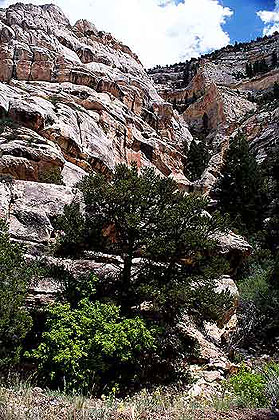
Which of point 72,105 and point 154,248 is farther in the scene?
point 72,105

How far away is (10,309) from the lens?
902cm

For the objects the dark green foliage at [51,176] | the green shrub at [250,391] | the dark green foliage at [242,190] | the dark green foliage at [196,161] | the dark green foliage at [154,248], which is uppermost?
the dark green foliage at [196,161]

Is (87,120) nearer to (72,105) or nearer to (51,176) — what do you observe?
(72,105)

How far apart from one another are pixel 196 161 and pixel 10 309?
4093cm

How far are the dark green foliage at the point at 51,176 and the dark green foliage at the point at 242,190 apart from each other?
13490 mm

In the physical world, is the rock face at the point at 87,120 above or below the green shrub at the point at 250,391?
above

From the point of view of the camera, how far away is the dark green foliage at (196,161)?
46.5 m

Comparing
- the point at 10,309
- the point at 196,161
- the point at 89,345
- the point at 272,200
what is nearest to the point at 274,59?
the point at 196,161

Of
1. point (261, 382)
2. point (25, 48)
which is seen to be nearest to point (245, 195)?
point (261, 382)

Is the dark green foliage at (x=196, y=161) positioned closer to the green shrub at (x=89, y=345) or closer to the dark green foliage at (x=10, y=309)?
the green shrub at (x=89, y=345)

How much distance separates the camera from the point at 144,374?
1111 cm

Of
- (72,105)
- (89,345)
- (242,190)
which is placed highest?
(72,105)

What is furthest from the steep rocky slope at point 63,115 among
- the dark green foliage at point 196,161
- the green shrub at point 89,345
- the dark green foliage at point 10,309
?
the green shrub at point 89,345

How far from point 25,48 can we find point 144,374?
42.8 m
